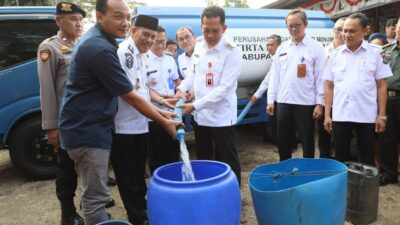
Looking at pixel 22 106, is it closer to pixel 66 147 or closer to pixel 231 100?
pixel 66 147

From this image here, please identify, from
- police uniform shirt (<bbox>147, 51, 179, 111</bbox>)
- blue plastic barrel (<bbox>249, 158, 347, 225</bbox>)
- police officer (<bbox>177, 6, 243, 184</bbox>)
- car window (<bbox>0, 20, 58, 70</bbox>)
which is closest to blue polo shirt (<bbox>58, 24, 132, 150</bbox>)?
police officer (<bbox>177, 6, 243, 184</bbox>)

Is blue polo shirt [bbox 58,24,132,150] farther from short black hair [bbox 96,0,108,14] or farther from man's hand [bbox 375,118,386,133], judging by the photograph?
man's hand [bbox 375,118,386,133]

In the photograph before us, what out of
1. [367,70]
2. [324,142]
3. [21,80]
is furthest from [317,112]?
[21,80]

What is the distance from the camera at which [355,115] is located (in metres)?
3.07

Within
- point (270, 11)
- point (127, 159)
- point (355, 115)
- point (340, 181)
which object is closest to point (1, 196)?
point (127, 159)

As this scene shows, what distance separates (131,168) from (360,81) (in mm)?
2134

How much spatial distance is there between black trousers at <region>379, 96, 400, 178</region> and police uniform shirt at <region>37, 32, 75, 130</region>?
3.18 metres

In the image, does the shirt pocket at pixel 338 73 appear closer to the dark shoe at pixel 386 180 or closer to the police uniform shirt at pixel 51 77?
the dark shoe at pixel 386 180

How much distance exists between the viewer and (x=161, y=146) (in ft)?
10.8

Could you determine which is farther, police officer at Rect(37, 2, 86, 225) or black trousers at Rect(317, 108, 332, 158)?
black trousers at Rect(317, 108, 332, 158)

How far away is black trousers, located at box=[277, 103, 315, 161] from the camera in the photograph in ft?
10.7

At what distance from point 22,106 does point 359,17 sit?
11.7ft

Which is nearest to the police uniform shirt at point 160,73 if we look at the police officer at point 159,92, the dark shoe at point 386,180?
the police officer at point 159,92

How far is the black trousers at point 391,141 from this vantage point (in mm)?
3523
